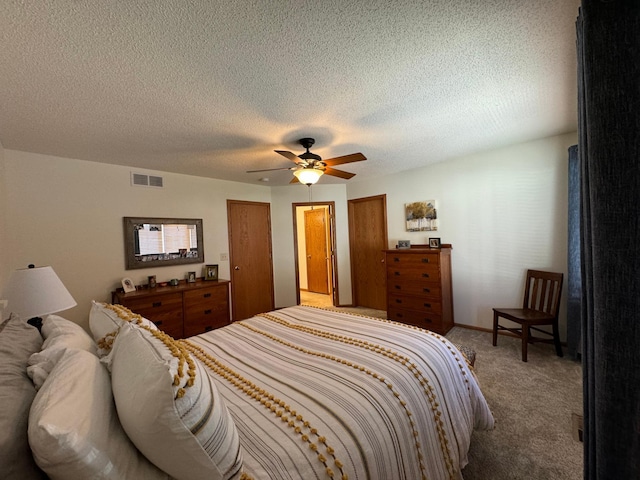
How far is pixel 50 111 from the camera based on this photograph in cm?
192

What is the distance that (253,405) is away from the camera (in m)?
1.08

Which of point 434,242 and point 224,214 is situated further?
point 224,214

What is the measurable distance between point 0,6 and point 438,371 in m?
2.57

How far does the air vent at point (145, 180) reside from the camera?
3.35 metres

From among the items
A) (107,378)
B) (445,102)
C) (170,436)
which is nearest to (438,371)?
(170,436)

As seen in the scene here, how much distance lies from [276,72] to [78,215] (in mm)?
2942

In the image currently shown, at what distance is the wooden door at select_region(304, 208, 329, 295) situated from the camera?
6160 mm

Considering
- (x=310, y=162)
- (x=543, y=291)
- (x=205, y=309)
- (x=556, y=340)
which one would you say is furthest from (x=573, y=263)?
(x=205, y=309)

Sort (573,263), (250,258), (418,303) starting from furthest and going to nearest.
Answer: (250,258)
(418,303)
(573,263)

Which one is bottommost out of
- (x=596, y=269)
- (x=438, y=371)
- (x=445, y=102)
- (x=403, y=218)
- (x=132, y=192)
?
(x=438, y=371)

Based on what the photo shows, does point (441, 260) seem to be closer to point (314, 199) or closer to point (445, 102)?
point (445, 102)

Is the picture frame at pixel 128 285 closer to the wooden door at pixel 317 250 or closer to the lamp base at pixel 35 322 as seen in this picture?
the lamp base at pixel 35 322

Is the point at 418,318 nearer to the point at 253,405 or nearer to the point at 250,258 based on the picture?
the point at 250,258

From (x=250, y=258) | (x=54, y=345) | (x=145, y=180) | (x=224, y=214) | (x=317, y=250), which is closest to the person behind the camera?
(x=54, y=345)
